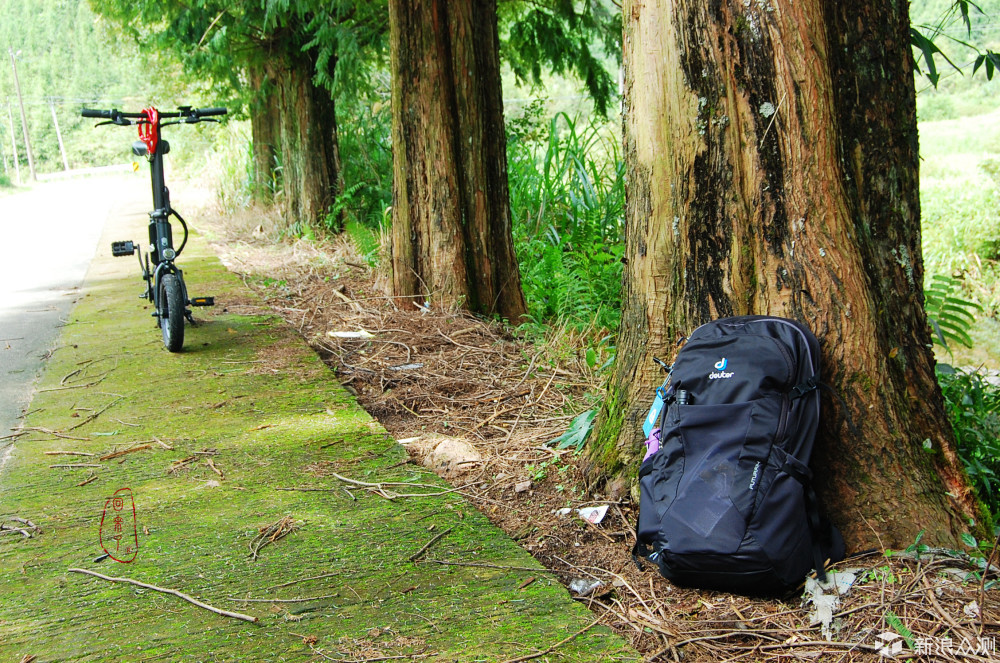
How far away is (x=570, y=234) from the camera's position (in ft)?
22.8

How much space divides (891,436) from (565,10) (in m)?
5.78

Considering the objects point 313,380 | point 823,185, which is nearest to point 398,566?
point 823,185

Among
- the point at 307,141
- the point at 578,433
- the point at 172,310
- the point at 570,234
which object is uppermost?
the point at 307,141

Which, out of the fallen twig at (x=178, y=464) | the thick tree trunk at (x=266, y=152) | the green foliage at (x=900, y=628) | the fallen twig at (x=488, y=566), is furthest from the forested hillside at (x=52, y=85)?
the green foliage at (x=900, y=628)

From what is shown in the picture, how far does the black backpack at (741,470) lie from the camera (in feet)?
7.73

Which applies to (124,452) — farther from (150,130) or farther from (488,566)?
(150,130)

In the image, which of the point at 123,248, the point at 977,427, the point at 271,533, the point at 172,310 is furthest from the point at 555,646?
the point at 123,248

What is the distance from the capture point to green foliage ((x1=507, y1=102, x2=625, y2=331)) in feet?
19.2

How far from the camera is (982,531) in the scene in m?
2.61

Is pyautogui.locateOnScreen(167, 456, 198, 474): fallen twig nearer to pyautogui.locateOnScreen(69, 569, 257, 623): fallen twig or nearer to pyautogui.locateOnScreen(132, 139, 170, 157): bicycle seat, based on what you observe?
pyautogui.locateOnScreen(69, 569, 257, 623): fallen twig

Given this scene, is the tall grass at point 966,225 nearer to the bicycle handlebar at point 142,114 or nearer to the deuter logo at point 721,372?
the deuter logo at point 721,372

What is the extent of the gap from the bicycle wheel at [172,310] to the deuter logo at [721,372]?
12.6 ft

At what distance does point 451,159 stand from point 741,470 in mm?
3926

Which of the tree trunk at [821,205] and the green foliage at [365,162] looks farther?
the green foliage at [365,162]
